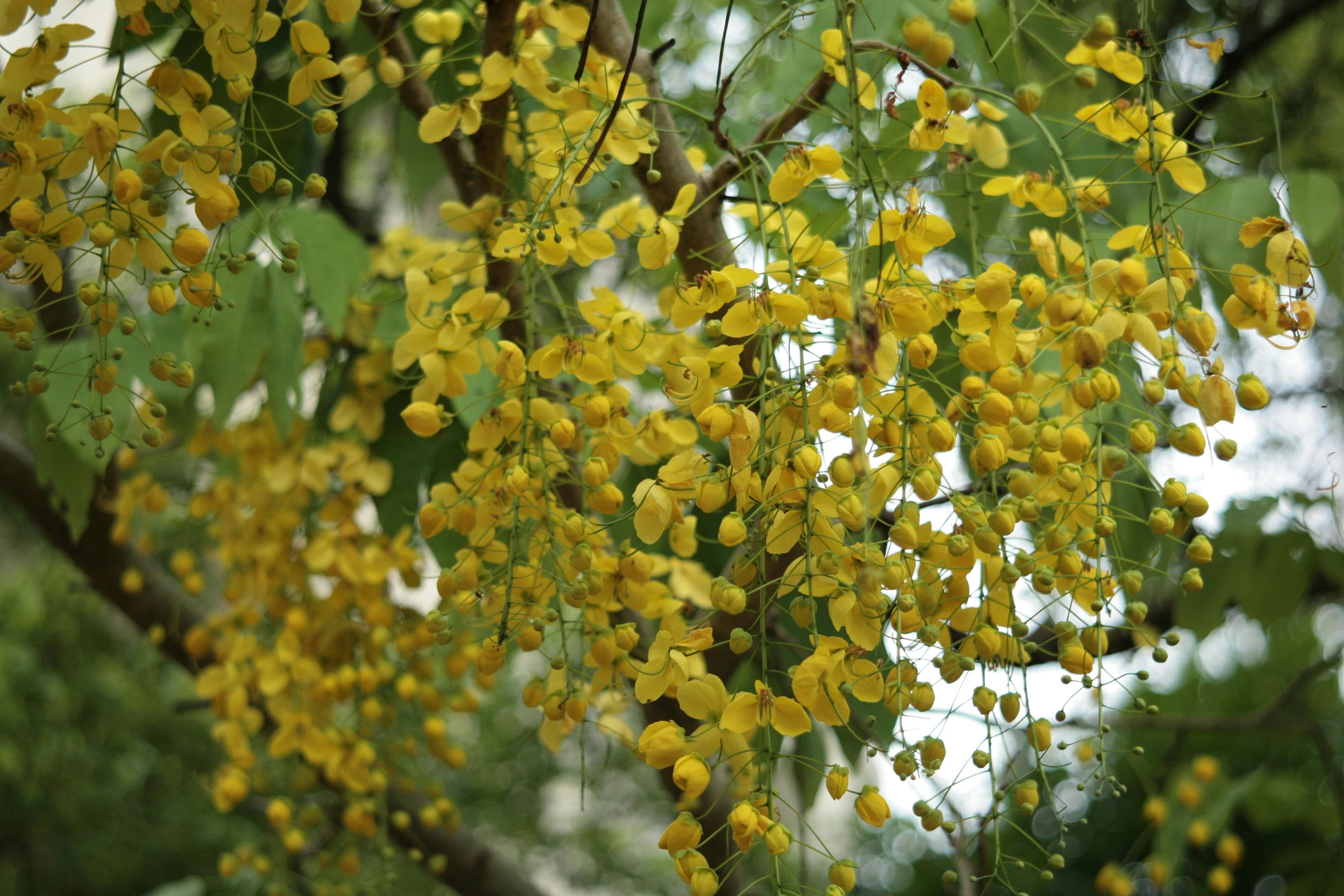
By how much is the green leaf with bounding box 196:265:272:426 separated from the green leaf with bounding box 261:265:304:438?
14 millimetres

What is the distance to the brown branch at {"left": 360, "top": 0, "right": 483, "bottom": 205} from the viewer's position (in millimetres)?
731

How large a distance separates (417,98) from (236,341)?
0.26m

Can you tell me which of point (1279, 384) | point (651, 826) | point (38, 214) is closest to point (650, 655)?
point (38, 214)

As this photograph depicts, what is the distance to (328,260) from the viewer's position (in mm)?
870

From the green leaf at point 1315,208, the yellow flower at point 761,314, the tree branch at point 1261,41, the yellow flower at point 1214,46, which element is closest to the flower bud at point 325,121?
the yellow flower at point 761,314

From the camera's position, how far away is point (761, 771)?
48 cm

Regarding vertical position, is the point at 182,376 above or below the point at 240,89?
below

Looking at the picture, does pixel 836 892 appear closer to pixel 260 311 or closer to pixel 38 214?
pixel 38 214

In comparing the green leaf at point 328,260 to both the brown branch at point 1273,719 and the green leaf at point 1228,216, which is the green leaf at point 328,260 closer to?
the green leaf at point 1228,216

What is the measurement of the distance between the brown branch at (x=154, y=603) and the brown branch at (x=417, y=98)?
68 centimetres

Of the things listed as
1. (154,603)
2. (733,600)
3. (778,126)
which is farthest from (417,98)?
(154,603)

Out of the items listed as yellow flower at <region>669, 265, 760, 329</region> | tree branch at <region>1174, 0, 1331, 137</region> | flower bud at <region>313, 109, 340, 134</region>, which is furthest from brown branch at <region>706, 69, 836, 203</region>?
tree branch at <region>1174, 0, 1331, 137</region>

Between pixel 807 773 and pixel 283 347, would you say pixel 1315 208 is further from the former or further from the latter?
pixel 283 347

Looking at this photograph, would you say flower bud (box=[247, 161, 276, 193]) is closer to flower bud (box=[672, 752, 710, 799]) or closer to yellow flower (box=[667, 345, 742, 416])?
yellow flower (box=[667, 345, 742, 416])
